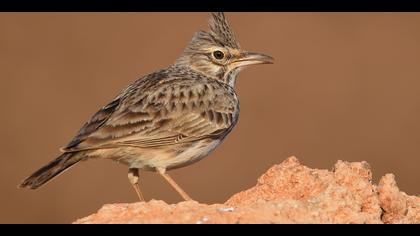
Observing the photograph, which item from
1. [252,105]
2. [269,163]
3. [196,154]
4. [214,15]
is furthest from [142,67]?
[196,154]

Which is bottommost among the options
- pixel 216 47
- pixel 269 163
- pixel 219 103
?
pixel 269 163

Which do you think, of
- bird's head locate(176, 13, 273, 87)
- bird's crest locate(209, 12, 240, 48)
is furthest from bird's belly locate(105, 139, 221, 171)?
bird's crest locate(209, 12, 240, 48)

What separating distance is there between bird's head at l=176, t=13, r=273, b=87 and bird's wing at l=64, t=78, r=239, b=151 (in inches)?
17.7

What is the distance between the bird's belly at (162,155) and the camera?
8547 millimetres

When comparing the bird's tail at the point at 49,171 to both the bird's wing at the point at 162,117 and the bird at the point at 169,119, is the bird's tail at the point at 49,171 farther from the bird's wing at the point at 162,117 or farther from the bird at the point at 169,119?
the bird's wing at the point at 162,117

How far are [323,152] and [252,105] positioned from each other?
2291 millimetres

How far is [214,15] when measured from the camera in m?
10.2

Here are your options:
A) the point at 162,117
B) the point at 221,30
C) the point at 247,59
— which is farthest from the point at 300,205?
the point at 221,30

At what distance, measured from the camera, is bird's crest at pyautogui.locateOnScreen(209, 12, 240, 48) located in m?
10.2

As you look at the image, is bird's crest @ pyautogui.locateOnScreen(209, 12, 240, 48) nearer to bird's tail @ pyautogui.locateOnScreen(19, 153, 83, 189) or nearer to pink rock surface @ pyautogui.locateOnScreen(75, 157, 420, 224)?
bird's tail @ pyautogui.locateOnScreen(19, 153, 83, 189)

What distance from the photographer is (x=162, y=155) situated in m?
8.72

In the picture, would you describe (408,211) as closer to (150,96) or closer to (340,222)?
(340,222)

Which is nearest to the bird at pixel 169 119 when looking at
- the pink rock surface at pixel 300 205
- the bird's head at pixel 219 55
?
the bird's head at pixel 219 55

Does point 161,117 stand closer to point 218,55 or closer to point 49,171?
point 49,171
